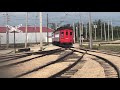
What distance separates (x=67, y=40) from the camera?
44.3 m

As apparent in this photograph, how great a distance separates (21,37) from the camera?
52.5 meters
